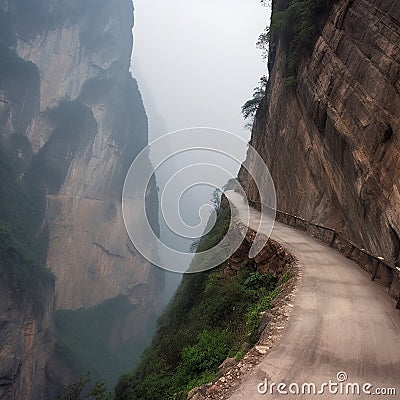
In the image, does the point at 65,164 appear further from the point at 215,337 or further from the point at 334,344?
the point at 334,344

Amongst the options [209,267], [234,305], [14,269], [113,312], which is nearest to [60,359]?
[14,269]

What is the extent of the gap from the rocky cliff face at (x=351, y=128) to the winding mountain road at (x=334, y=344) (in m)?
2.07

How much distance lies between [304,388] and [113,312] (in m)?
77.6

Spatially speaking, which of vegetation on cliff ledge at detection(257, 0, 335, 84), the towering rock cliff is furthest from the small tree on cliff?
the towering rock cliff

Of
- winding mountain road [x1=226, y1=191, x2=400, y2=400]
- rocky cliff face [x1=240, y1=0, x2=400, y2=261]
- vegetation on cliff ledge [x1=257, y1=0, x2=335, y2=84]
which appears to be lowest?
winding mountain road [x1=226, y1=191, x2=400, y2=400]

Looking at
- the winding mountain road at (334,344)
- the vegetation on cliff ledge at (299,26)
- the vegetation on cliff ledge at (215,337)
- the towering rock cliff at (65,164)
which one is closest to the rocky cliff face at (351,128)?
the vegetation on cliff ledge at (299,26)

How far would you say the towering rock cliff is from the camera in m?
63.6

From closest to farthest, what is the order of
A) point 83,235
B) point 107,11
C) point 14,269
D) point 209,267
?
point 209,267, point 14,269, point 83,235, point 107,11

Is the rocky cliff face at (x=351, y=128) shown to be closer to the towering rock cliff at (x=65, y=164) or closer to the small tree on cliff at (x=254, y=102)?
the small tree on cliff at (x=254, y=102)

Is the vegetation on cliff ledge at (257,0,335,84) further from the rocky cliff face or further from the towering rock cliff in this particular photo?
the towering rock cliff

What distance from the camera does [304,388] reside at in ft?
12.1

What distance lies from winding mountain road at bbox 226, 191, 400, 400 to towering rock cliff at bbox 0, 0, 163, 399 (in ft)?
165

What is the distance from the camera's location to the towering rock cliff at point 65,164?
63.6 m

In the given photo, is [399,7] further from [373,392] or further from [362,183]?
[373,392]
